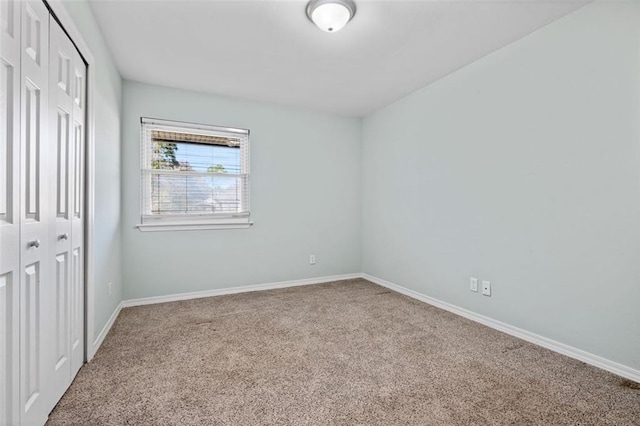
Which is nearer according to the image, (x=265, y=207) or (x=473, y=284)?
(x=473, y=284)

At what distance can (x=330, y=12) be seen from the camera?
203 cm

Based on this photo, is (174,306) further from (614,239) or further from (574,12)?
(574,12)

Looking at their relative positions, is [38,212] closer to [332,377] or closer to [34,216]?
[34,216]

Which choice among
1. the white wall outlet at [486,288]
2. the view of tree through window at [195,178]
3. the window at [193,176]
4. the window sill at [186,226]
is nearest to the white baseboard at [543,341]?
the white wall outlet at [486,288]

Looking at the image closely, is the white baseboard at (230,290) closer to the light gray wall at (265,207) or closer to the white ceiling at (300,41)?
the light gray wall at (265,207)

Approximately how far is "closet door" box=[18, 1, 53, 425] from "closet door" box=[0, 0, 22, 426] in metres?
0.04

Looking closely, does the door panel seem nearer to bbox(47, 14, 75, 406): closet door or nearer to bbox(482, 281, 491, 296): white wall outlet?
bbox(47, 14, 75, 406): closet door

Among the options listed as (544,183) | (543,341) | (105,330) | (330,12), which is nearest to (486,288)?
(543,341)

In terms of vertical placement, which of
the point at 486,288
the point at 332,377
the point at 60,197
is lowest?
the point at 332,377

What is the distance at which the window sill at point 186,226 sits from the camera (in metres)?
3.36

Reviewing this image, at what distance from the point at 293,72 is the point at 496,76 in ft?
6.16

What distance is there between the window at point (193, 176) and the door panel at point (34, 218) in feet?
6.53

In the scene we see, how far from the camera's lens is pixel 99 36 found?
234cm

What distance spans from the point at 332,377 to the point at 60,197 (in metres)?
1.89
